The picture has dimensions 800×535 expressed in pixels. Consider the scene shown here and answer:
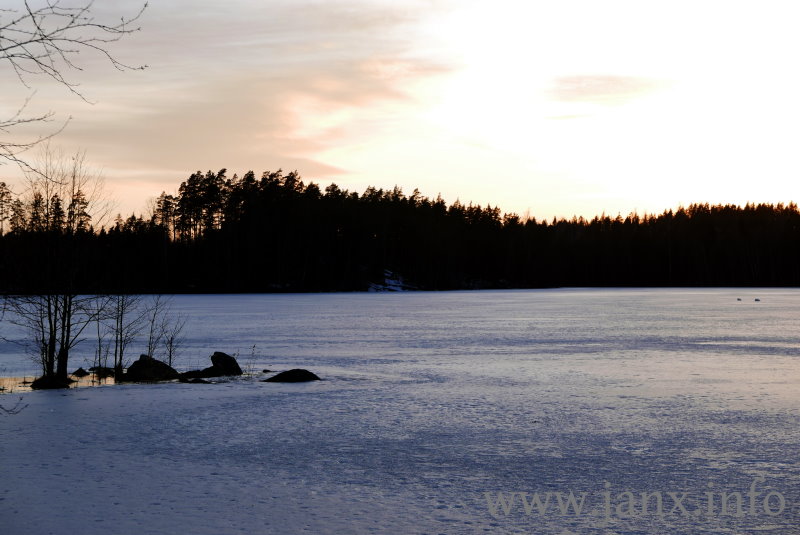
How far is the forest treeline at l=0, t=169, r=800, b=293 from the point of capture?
338ft

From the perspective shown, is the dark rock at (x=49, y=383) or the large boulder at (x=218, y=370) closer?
the dark rock at (x=49, y=383)

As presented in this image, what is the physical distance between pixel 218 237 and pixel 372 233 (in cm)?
2525

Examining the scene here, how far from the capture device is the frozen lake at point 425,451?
6.97 metres

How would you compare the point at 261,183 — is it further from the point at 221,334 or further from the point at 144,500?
the point at 144,500

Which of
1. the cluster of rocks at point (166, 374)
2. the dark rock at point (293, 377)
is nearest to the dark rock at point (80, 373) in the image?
the cluster of rocks at point (166, 374)

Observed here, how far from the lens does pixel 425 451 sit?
31.9 ft

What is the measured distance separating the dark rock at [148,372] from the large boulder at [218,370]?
0.38 m

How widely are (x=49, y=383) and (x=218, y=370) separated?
3.81 metres

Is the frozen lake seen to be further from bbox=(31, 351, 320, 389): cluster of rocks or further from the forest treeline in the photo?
the forest treeline

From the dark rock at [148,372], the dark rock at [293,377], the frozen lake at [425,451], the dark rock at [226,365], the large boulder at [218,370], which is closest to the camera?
the frozen lake at [425,451]

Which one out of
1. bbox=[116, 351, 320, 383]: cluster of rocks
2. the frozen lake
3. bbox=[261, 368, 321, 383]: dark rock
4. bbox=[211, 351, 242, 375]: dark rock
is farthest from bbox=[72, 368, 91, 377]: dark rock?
bbox=[261, 368, 321, 383]: dark rock

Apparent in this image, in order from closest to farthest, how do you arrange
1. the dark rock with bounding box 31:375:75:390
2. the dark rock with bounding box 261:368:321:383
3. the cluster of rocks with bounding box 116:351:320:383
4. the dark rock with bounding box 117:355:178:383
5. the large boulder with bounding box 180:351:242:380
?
the dark rock with bounding box 31:375:75:390 → the dark rock with bounding box 261:368:321:383 → the cluster of rocks with bounding box 116:351:320:383 → the dark rock with bounding box 117:355:178:383 → the large boulder with bounding box 180:351:242:380

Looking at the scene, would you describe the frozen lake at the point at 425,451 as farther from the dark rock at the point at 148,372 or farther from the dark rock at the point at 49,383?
the dark rock at the point at 148,372

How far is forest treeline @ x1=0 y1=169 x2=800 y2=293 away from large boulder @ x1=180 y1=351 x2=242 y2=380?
58.4 meters
